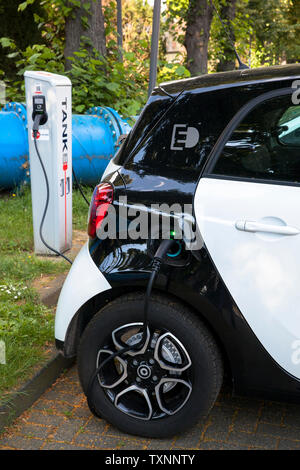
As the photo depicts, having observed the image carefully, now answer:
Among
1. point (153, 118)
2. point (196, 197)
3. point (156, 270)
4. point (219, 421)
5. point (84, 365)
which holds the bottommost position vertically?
point (219, 421)

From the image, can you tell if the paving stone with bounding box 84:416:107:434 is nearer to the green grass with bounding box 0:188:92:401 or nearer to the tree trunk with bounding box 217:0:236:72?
the green grass with bounding box 0:188:92:401

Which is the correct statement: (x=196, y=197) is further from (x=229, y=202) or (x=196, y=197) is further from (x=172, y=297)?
(x=172, y=297)

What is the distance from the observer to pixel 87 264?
2.87 meters

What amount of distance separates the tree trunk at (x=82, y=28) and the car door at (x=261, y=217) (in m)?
7.31

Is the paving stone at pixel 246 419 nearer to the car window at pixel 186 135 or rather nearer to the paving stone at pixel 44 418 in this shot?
the paving stone at pixel 44 418

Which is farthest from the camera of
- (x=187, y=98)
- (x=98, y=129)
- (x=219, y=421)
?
(x=98, y=129)

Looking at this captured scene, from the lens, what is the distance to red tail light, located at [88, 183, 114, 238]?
284 cm

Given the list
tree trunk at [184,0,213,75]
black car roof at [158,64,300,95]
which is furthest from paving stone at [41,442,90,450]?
tree trunk at [184,0,213,75]

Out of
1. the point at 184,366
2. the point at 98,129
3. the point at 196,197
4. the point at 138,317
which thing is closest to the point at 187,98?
the point at 196,197

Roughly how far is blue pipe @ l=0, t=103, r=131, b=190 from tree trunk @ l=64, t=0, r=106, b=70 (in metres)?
1.95

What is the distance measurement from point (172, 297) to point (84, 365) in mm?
583

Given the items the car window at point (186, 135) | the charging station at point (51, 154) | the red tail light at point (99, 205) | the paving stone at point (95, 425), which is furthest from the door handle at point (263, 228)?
the charging station at point (51, 154)

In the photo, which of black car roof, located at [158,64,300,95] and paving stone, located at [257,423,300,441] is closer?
black car roof, located at [158,64,300,95]

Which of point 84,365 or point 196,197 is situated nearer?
point 196,197
